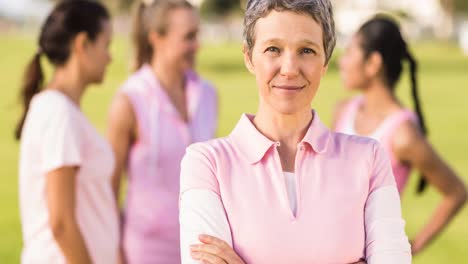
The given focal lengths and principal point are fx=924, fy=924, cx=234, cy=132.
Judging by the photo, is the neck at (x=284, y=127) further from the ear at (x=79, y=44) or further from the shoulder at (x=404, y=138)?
the shoulder at (x=404, y=138)

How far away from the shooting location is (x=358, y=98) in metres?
4.92

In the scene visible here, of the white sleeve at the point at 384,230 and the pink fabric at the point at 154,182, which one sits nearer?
the white sleeve at the point at 384,230

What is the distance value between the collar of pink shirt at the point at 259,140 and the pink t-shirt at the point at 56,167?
1.39 m

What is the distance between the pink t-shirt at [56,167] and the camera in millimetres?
3799

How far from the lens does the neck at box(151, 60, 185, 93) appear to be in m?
5.04

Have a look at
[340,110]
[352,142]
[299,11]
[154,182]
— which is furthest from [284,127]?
[340,110]

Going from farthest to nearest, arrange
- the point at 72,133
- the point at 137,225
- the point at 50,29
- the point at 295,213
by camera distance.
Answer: the point at 137,225 → the point at 50,29 → the point at 72,133 → the point at 295,213

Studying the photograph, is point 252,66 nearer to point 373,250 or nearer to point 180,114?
point 373,250

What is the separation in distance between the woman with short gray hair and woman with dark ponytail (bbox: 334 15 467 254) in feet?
6.74

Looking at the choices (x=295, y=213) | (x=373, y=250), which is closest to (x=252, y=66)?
(x=295, y=213)

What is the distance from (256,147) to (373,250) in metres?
0.41

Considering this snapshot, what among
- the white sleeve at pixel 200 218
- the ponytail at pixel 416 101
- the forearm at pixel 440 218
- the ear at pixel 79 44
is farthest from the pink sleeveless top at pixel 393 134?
the white sleeve at pixel 200 218

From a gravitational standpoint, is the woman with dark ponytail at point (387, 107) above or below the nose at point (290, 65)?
below

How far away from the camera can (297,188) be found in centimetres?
243
